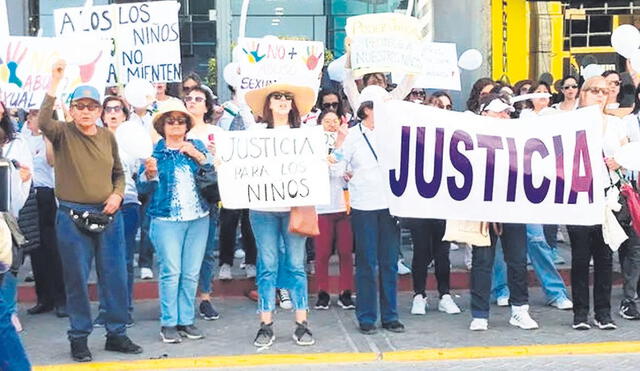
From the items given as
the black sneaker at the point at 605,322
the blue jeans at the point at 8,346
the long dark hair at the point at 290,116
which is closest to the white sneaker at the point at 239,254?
the long dark hair at the point at 290,116

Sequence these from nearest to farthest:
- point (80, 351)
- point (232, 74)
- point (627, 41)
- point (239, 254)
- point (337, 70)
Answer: point (80, 351), point (627, 41), point (232, 74), point (239, 254), point (337, 70)

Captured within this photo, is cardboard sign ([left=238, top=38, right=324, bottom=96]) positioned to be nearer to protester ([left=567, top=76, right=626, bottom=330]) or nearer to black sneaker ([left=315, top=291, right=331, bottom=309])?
black sneaker ([left=315, top=291, right=331, bottom=309])

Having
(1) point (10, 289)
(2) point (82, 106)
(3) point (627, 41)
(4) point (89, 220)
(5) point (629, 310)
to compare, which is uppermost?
(3) point (627, 41)

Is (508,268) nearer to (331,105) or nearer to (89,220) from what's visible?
(331,105)

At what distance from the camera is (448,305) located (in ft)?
27.5

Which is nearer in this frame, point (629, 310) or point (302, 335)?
point (302, 335)

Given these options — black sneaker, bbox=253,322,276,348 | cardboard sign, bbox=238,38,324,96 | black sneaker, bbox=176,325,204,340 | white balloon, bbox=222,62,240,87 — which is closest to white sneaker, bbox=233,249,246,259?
white balloon, bbox=222,62,240,87

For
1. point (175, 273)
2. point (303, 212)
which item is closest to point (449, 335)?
point (303, 212)

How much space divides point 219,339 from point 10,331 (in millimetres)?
2255

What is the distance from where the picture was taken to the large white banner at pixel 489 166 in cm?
738

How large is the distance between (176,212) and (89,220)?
72 centimetres

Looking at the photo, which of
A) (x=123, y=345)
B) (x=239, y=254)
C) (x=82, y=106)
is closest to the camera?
(x=82, y=106)

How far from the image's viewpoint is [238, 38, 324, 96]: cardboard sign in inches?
354

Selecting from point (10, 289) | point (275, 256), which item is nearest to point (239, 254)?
point (275, 256)
